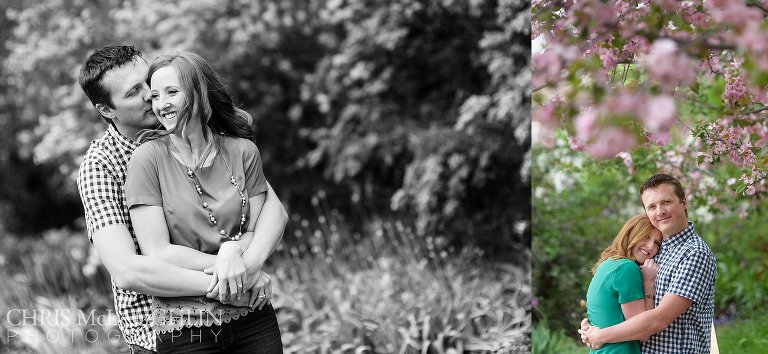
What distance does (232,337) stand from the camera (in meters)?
1.78

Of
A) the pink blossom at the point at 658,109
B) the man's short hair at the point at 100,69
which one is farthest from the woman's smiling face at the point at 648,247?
the man's short hair at the point at 100,69

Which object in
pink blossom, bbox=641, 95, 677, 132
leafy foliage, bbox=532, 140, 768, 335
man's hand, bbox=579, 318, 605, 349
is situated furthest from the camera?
leafy foliage, bbox=532, 140, 768, 335

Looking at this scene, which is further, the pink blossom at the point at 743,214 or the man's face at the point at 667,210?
the pink blossom at the point at 743,214

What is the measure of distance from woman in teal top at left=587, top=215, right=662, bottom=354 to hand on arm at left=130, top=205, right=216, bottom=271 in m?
1.04

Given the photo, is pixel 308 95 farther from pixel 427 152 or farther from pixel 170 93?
pixel 170 93

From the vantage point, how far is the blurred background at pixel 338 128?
460cm

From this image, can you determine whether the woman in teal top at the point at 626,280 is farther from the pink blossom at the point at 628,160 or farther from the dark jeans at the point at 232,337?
the pink blossom at the point at 628,160

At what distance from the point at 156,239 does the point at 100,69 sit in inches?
16.2

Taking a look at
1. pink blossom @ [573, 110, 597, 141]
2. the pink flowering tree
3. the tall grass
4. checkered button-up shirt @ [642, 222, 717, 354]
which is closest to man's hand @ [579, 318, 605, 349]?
checkered button-up shirt @ [642, 222, 717, 354]

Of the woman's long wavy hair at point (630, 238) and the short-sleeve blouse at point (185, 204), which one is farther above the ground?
the short-sleeve blouse at point (185, 204)

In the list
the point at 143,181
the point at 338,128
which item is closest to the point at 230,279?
the point at 143,181

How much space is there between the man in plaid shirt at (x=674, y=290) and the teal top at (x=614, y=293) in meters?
0.03

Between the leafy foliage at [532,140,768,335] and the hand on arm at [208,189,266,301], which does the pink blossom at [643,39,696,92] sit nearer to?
the hand on arm at [208,189,266,301]

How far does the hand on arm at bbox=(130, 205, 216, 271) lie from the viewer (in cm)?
167
